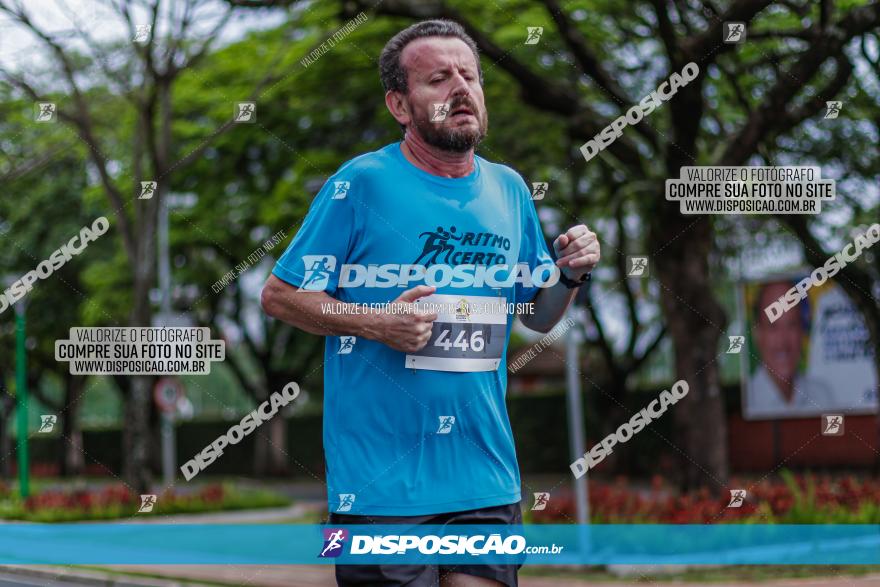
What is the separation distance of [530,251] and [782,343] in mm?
20857

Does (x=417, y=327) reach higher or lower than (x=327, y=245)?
lower

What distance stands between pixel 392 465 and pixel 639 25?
13.6 m

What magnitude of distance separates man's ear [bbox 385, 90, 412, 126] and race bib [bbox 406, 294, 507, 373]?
0.45 metres

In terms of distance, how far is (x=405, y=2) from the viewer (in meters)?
10.8

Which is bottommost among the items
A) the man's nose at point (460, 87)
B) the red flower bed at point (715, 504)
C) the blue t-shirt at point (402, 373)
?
the red flower bed at point (715, 504)

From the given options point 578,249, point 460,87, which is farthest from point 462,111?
point 578,249

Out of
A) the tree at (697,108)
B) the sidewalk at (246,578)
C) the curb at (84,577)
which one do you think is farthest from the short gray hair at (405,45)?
the tree at (697,108)

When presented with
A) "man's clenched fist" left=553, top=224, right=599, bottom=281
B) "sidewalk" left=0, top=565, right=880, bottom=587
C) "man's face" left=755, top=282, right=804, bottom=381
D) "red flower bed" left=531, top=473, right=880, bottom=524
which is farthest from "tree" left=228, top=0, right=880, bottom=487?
"man's face" left=755, top=282, right=804, bottom=381

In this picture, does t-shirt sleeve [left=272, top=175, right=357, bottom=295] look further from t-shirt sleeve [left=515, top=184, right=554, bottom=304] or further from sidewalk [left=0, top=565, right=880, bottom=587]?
sidewalk [left=0, top=565, right=880, bottom=587]

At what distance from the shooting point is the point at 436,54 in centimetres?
283

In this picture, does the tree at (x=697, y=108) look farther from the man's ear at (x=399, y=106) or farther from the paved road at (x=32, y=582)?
the man's ear at (x=399, y=106)

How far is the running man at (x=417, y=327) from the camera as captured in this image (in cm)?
274

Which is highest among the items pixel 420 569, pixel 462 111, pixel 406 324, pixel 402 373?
pixel 462 111

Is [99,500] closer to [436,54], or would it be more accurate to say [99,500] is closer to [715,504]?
[715,504]
